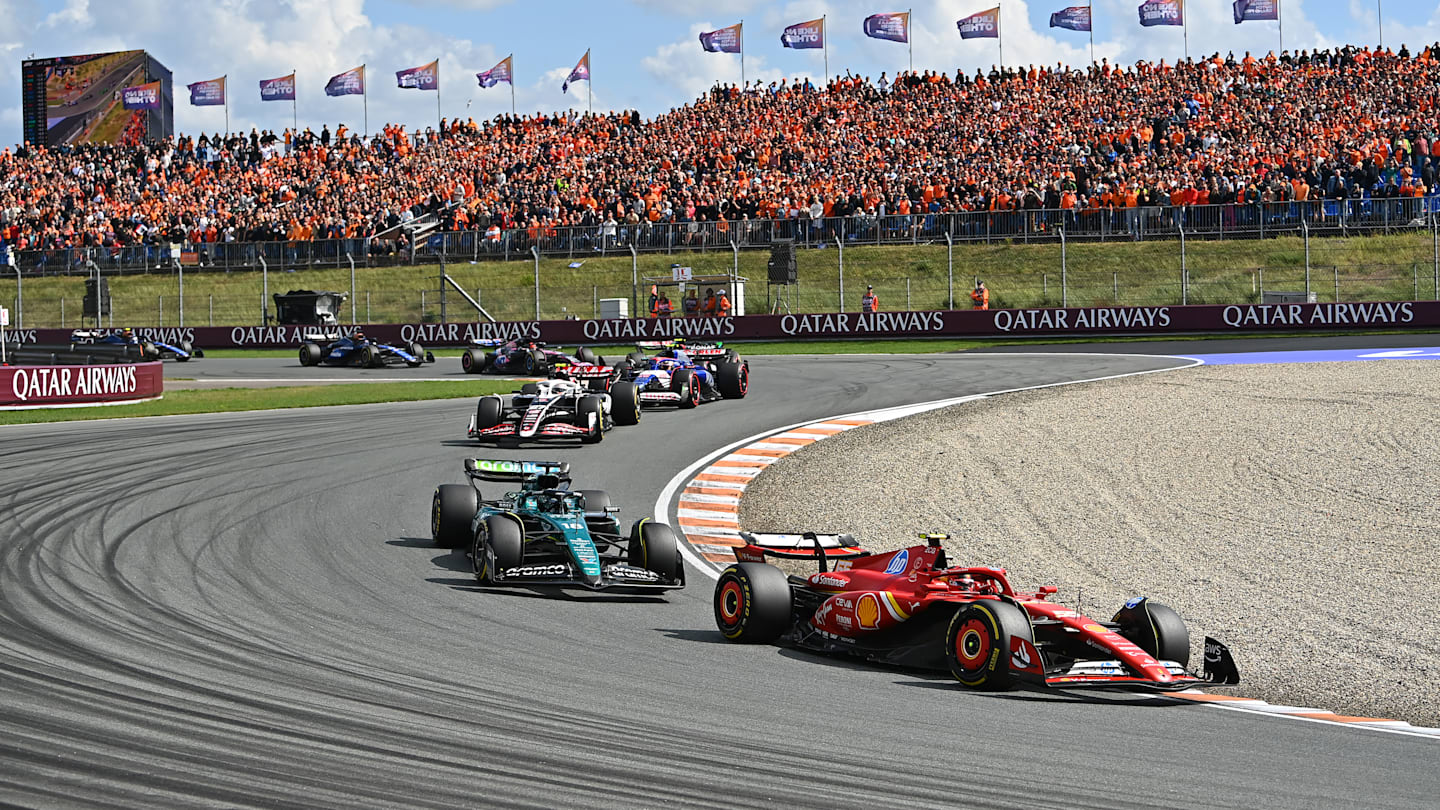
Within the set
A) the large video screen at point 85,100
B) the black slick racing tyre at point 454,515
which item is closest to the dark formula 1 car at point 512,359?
the black slick racing tyre at point 454,515

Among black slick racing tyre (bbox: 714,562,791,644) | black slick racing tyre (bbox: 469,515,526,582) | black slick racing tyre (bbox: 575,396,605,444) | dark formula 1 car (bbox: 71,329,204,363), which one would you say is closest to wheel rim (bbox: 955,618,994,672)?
black slick racing tyre (bbox: 714,562,791,644)

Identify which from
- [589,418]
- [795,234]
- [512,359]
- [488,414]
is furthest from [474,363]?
[589,418]

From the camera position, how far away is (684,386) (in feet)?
75.3

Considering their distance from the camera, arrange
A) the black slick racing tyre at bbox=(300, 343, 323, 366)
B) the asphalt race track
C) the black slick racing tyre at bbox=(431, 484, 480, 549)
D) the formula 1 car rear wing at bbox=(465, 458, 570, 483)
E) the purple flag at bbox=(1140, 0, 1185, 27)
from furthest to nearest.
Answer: the purple flag at bbox=(1140, 0, 1185, 27) < the black slick racing tyre at bbox=(300, 343, 323, 366) < the formula 1 car rear wing at bbox=(465, 458, 570, 483) < the black slick racing tyre at bbox=(431, 484, 480, 549) < the asphalt race track

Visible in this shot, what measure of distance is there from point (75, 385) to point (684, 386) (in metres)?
11.5

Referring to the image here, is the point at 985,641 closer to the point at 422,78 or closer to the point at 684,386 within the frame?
the point at 684,386

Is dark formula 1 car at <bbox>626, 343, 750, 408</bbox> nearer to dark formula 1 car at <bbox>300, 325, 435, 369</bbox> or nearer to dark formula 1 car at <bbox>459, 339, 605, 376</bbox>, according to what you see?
dark formula 1 car at <bbox>459, 339, 605, 376</bbox>

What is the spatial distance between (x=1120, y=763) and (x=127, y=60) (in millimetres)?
76743

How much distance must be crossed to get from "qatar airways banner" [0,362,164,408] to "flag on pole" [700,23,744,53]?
1448 inches

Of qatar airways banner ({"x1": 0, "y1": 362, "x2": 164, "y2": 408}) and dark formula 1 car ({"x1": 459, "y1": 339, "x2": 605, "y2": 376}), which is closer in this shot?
qatar airways banner ({"x1": 0, "y1": 362, "x2": 164, "y2": 408})

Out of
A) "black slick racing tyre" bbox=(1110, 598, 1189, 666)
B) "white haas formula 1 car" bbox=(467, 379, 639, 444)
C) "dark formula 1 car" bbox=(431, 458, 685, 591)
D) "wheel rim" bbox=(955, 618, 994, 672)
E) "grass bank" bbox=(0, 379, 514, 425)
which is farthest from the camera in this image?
"grass bank" bbox=(0, 379, 514, 425)

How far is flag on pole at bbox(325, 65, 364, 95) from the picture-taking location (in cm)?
6397

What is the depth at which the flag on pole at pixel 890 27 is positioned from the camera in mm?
57406

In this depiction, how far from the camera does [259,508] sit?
13422mm
